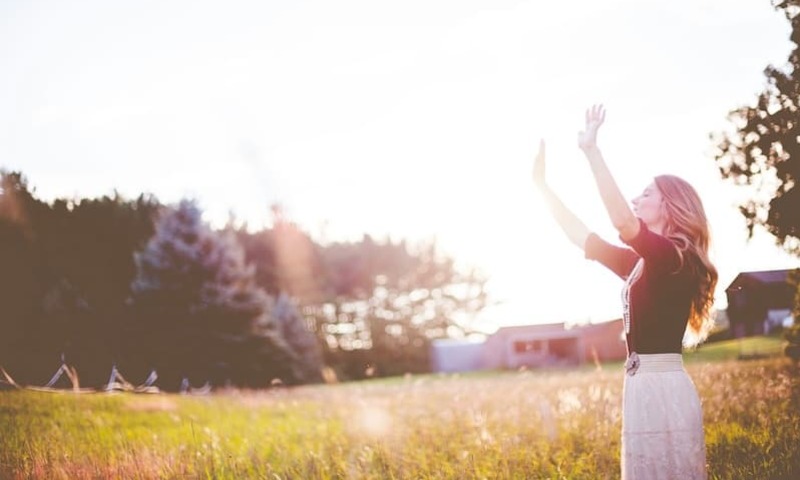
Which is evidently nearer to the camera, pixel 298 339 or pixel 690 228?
pixel 690 228

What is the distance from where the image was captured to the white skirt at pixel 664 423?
2.82 meters

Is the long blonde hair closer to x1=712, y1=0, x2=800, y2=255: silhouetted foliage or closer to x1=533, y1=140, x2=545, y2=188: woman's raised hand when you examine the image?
x1=533, y1=140, x2=545, y2=188: woman's raised hand

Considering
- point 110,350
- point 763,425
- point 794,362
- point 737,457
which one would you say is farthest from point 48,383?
point 794,362

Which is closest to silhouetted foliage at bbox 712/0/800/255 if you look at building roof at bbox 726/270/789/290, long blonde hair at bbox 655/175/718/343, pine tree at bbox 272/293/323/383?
building roof at bbox 726/270/789/290

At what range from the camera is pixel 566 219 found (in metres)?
3.14

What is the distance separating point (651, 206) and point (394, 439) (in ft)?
16.8

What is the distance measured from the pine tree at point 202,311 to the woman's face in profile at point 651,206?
939 centimetres

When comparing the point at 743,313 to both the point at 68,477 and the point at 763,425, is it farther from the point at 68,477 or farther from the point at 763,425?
the point at 68,477

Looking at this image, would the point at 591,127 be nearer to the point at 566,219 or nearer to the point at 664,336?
the point at 566,219

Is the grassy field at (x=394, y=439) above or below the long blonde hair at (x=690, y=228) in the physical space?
below

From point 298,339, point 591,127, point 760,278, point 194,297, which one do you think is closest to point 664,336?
point 591,127

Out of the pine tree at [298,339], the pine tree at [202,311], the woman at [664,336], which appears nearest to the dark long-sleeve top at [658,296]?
the woman at [664,336]

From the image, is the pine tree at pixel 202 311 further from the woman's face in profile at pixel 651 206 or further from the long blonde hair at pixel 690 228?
the long blonde hair at pixel 690 228

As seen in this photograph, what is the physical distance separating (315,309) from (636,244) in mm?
49275
